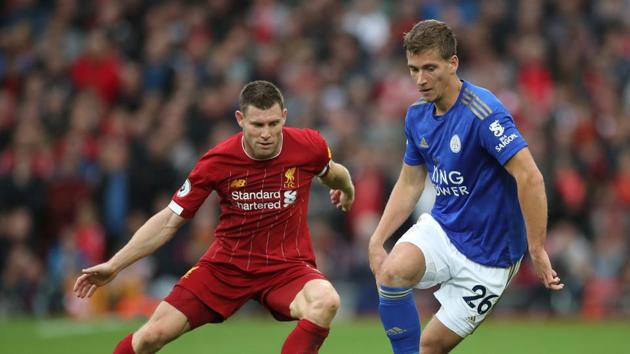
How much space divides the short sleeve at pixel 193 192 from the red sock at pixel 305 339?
1082 mm

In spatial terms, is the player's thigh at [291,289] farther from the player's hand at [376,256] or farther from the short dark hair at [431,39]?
the short dark hair at [431,39]

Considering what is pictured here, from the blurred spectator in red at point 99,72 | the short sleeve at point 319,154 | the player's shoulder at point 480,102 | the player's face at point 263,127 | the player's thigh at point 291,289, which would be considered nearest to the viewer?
the player's shoulder at point 480,102

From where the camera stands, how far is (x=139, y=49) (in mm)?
16781

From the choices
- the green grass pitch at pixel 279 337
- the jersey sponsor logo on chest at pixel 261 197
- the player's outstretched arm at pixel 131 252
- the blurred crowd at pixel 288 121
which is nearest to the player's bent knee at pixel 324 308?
the jersey sponsor logo on chest at pixel 261 197

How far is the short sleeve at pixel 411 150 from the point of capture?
281 inches

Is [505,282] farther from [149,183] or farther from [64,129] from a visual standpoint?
[64,129]

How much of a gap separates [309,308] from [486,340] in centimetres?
545

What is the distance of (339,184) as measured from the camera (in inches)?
306

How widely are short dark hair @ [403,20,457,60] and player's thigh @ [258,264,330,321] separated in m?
1.58

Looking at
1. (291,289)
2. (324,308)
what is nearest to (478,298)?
(324,308)

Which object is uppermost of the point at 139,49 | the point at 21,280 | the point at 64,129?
the point at 139,49

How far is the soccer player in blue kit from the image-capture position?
6691 mm

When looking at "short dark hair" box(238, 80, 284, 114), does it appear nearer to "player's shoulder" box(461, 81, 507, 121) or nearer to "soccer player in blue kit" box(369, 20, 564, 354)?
"soccer player in blue kit" box(369, 20, 564, 354)

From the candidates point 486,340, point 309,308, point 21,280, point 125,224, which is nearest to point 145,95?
point 125,224
